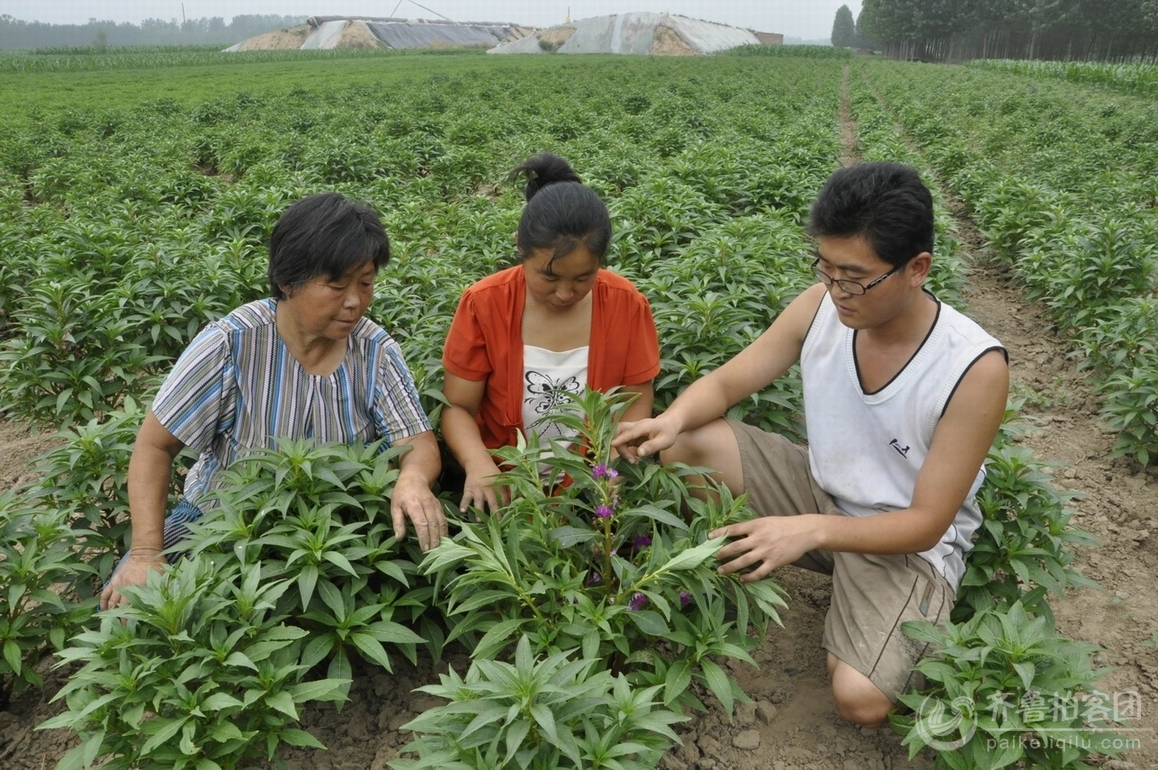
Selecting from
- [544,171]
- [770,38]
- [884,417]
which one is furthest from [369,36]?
[884,417]

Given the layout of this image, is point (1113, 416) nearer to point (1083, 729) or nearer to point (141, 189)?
point (1083, 729)

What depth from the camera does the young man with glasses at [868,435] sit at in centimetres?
199

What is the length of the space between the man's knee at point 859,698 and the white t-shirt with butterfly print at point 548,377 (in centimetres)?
106

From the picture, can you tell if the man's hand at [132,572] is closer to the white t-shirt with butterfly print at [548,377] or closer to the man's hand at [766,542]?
the white t-shirt with butterfly print at [548,377]

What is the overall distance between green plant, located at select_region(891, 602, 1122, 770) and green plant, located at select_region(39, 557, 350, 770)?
53.0 inches

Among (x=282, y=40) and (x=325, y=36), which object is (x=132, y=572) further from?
(x=282, y=40)

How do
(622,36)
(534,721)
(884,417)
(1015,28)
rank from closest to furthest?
1. (534,721)
2. (884,417)
3. (622,36)
4. (1015,28)

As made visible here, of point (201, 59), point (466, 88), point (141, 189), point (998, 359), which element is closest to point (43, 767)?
point (998, 359)

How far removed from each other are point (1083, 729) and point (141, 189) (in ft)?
27.0

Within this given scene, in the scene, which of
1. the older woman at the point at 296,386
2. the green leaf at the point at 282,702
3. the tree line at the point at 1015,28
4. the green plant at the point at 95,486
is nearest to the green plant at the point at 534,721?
the green leaf at the point at 282,702

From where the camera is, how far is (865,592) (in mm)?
2238

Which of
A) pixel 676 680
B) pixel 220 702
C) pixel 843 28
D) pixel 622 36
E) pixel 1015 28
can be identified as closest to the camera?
pixel 220 702

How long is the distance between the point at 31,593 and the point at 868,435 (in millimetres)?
2270

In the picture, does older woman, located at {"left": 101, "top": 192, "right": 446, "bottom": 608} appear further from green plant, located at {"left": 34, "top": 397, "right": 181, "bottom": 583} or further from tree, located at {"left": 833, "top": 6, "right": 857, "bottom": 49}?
tree, located at {"left": 833, "top": 6, "right": 857, "bottom": 49}
